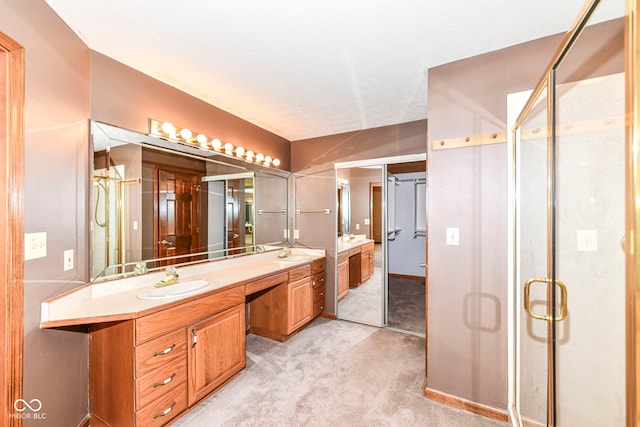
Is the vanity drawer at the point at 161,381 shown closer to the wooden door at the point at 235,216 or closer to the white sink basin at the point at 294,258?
the wooden door at the point at 235,216

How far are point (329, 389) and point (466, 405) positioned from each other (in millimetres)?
959

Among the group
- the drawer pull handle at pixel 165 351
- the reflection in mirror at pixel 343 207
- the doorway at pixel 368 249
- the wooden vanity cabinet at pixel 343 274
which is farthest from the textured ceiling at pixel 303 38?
the wooden vanity cabinet at pixel 343 274

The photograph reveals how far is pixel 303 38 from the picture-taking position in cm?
158

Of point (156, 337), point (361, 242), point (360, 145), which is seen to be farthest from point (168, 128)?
point (361, 242)

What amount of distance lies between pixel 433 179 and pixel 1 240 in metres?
2.38

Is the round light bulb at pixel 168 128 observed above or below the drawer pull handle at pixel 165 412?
above

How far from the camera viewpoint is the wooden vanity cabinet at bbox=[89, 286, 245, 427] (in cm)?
143

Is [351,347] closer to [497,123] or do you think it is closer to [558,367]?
[558,367]

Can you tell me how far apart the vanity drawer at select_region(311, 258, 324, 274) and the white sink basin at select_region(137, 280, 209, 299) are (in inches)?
52.3

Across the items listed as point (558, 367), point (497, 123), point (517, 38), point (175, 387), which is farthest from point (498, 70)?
point (175, 387)

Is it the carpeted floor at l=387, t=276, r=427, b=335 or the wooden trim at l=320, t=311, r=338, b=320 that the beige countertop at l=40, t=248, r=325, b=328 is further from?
the carpeted floor at l=387, t=276, r=427, b=335

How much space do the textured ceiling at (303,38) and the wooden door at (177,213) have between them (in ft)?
2.48

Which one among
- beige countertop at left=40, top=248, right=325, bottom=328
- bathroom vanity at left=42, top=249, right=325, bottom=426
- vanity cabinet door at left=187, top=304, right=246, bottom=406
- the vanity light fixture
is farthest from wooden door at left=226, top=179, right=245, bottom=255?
vanity cabinet door at left=187, top=304, right=246, bottom=406

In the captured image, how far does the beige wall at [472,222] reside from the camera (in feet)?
5.59
